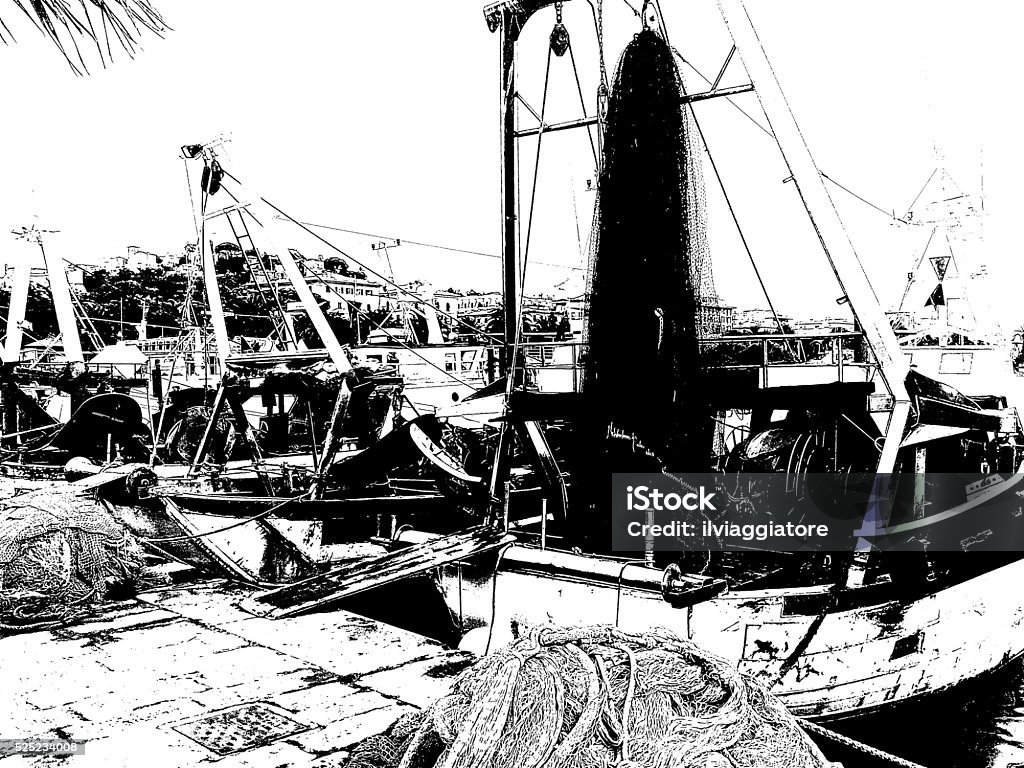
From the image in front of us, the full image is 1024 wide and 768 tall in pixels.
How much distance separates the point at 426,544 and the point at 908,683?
8.83 ft

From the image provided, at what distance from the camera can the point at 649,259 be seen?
13.7ft

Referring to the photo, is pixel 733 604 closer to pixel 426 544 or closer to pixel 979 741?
pixel 426 544

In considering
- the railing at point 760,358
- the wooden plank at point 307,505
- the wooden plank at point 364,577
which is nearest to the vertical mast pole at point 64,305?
the wooden plank at point 307,505

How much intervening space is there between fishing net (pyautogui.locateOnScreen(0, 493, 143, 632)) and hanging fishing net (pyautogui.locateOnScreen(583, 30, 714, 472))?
10.7 ft

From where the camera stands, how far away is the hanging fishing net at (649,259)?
162 inches

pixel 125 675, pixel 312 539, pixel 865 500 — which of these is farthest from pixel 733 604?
pixel 312 539

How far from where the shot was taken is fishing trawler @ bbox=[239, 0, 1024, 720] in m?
4.07

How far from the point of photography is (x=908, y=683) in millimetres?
4461

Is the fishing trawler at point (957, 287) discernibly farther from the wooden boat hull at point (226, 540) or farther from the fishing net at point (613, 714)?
the wooden boat hull at point (226, 540)

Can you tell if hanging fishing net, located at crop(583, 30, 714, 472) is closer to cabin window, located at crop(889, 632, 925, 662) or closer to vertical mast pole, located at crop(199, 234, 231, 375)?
cabin window, located at crop(889, 632, 925, 662)

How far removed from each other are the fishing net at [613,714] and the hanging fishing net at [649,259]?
194cm

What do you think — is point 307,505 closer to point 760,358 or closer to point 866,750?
point 760,358

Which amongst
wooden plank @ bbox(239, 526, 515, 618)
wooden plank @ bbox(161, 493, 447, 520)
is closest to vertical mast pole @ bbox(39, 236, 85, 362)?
wooden plank @ bbox(161, 493, 447, 520)

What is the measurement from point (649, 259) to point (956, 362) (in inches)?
144
